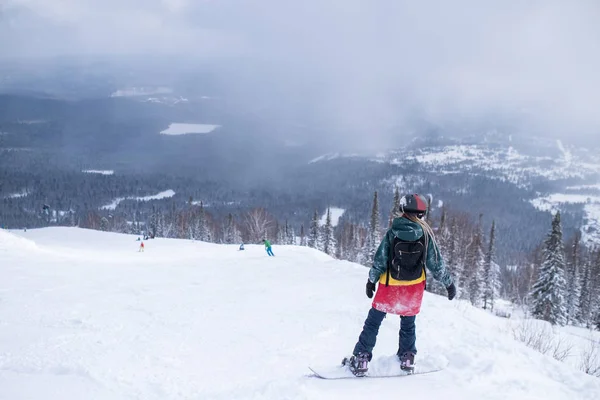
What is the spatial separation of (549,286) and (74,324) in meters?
37.4

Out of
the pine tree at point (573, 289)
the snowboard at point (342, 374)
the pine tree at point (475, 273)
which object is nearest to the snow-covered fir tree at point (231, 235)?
the pine tree at point (475, 273)

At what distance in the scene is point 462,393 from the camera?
14.3 feet

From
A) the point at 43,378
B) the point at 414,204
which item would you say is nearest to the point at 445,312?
the point at 414,204

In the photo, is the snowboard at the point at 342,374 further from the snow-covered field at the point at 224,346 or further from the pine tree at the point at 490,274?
the pine tree at the point at 490,274

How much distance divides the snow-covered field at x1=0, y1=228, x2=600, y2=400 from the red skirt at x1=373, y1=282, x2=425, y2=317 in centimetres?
83

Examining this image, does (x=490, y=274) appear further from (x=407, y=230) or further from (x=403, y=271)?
(x=407, y=230)

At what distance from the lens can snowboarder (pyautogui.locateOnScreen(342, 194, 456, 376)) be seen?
468cm

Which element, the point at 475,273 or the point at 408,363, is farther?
the point at 475,273

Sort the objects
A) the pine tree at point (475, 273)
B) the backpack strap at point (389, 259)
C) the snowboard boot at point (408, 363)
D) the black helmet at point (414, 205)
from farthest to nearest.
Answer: the pine tree at point (475, 273) < the snowboard boot at point (408, 363) < the backpack strap at point (389, 259) < the black helmet at point (414, 205)

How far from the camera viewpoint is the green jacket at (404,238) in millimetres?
4660

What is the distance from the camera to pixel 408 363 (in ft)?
16.1

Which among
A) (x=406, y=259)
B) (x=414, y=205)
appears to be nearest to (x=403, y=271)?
(x=406, y=259)

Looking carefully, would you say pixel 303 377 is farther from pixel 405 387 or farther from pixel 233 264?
pixel 233 264

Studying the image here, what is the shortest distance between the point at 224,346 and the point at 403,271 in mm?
3178
